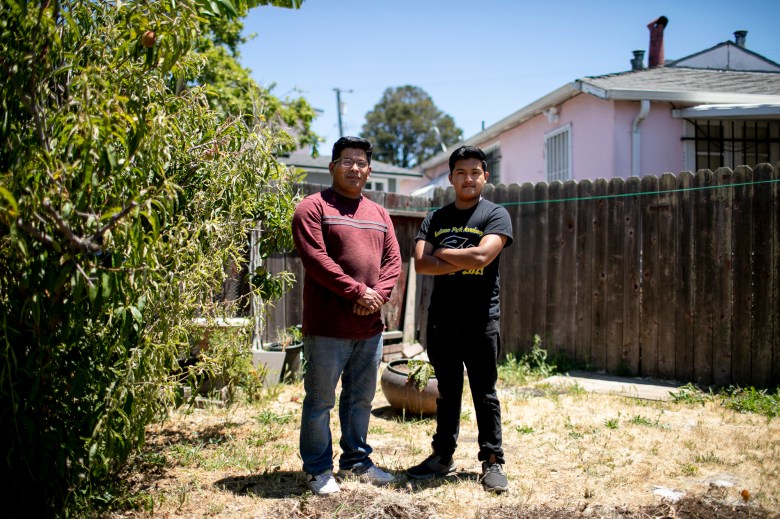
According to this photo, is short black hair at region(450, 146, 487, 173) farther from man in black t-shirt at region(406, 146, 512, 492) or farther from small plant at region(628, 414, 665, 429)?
small plant at region(628, 414, 665, 429)

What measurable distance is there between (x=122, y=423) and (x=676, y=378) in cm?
576

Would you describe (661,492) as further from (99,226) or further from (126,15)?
(126,15)

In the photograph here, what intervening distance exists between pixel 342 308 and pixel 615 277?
4457 mm

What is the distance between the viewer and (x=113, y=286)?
236 cm

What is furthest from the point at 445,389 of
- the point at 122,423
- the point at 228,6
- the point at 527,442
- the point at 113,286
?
the point at 228,6

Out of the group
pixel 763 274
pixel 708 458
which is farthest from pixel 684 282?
pixel 708 458

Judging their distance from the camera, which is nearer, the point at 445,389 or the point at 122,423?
the point at 122,423

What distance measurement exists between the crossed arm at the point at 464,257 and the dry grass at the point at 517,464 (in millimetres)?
1342

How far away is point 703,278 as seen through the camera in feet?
20.9

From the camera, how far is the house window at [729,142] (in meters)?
10.6

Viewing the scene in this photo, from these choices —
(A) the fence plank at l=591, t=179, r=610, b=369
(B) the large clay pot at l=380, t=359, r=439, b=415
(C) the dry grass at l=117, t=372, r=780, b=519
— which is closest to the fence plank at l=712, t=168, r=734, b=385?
(C) the dry grass at l=117, t=372, r=780, b=519

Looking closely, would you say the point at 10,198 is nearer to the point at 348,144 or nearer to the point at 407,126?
the point at 348,144

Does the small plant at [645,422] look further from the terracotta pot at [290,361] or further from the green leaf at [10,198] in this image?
the green leaf at [10,198]

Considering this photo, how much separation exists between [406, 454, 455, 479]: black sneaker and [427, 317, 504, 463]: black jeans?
0.13ft
